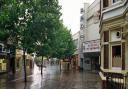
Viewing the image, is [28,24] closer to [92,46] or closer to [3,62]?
[3,62]

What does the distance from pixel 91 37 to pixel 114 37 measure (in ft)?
205

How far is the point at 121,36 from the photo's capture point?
15.1 metres

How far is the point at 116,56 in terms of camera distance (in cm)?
1608

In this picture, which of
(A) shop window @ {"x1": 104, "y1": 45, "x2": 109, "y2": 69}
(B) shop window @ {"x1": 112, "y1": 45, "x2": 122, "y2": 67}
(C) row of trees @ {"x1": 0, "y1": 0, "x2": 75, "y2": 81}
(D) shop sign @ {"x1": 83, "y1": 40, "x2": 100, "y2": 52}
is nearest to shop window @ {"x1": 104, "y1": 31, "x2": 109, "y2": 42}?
(A) shop window @ {"x1": 104, "y1": 45, "x2": 109, "y2": 69}

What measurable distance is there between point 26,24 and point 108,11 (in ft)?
89.7

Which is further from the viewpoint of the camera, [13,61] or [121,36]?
[13,61]

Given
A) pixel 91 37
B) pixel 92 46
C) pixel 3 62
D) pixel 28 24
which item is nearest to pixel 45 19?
pixel 28 24

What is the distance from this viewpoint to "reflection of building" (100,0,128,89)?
14.9 m

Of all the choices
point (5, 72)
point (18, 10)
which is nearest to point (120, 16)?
point (18, 10)

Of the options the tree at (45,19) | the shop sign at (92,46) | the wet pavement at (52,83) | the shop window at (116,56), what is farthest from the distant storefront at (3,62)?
the shop window at (116,56)

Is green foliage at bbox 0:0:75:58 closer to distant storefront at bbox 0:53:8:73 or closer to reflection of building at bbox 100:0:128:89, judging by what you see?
distant storefront at bbox 0:53:8:73

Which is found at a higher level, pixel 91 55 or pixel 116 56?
pixel 91 55

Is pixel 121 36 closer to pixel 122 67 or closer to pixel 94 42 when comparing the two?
pixel 122 67

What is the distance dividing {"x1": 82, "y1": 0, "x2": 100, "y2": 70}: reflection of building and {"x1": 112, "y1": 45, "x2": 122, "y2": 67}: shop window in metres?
51.8
